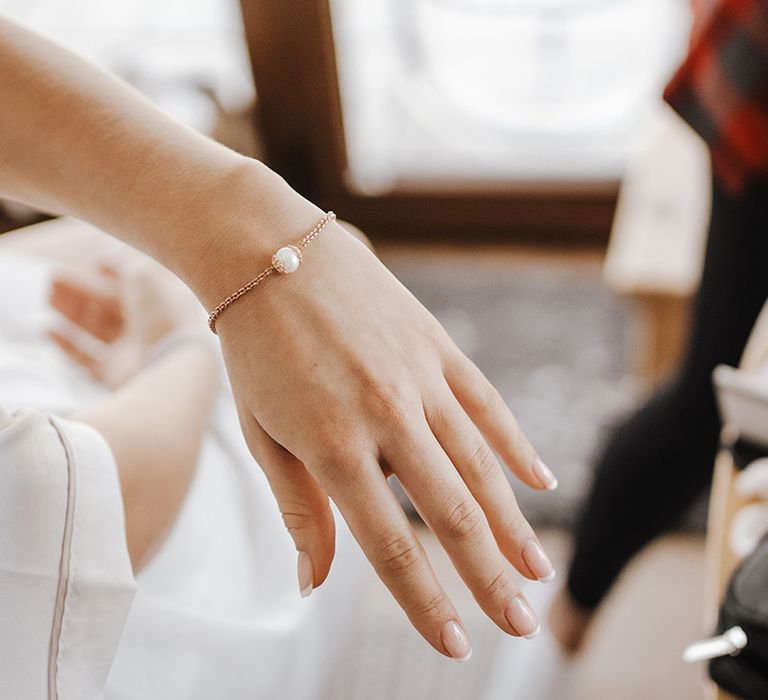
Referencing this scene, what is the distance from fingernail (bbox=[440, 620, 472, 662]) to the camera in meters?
0.54

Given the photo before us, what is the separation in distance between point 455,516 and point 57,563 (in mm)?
250

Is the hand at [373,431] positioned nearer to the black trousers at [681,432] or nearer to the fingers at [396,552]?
Result: the fingers at [396,552]

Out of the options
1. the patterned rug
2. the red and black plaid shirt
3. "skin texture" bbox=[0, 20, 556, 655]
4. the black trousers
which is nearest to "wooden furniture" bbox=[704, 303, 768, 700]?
the black trousers

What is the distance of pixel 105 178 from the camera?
1.92 feet

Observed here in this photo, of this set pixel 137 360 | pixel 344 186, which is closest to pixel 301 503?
pixel 137 360

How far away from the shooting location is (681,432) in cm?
104

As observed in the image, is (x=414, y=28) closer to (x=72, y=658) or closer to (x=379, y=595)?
(x=379, y=595)

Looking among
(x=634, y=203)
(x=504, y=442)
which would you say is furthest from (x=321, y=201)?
(x=504, y=442)

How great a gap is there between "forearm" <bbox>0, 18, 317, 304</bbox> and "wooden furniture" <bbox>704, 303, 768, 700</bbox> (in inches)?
19.7

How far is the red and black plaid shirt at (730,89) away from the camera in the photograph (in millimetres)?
817

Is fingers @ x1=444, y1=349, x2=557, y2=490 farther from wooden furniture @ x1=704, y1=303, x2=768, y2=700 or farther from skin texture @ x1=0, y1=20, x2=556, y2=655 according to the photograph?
wooden furniture @ x1=704, y1=303, x2=768, y2=700

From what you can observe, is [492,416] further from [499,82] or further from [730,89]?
[499,82]

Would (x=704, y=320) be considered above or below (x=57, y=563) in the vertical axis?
below

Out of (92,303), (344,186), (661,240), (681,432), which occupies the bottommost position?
(344,186)
